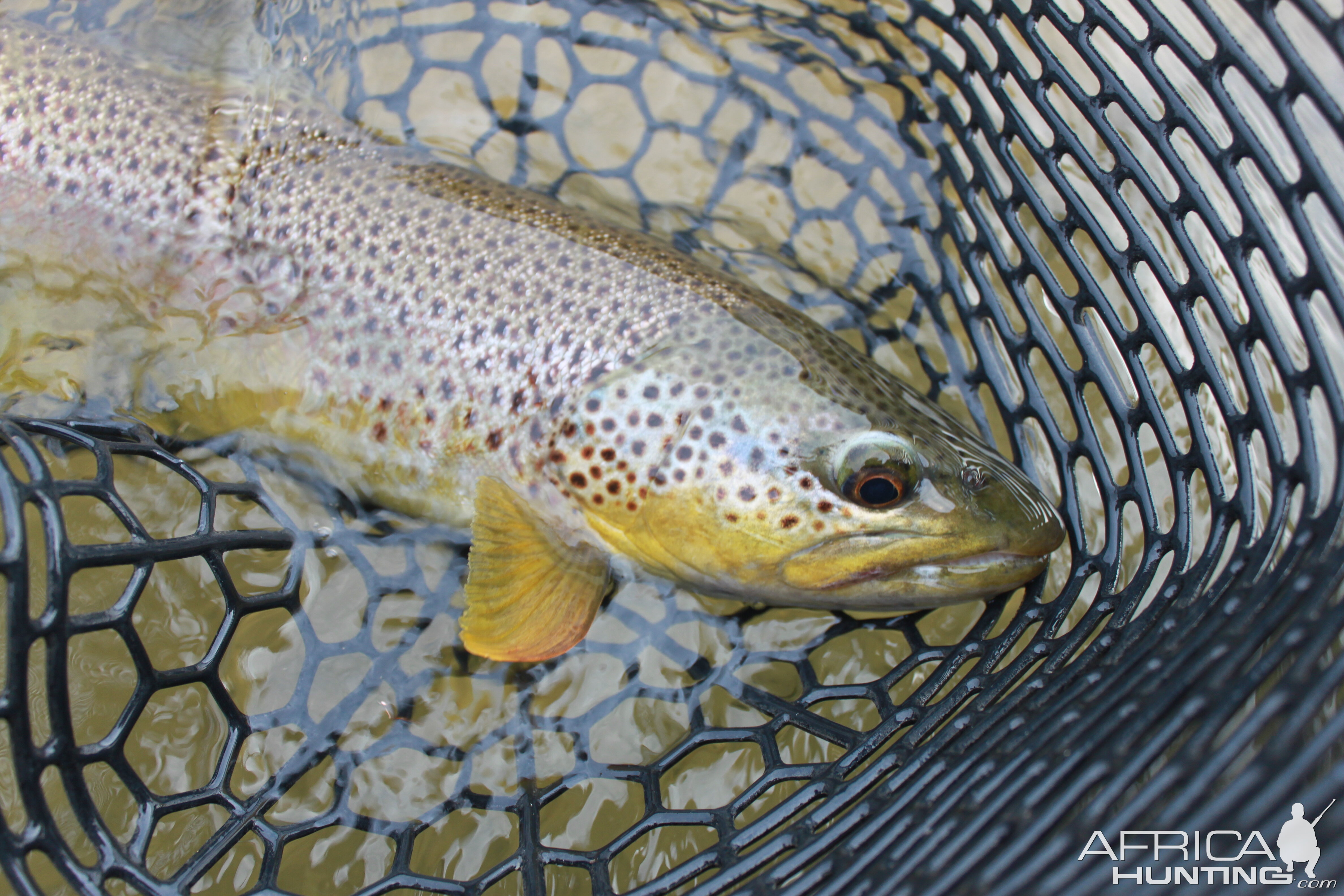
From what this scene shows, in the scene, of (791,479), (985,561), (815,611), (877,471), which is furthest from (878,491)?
(815,611)

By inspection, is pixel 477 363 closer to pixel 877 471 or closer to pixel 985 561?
pixel 877 471

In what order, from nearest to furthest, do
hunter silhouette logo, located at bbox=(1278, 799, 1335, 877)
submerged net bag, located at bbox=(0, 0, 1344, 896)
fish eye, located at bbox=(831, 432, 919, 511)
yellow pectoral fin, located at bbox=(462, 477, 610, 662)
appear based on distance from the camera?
hunter silhouette logo, located at bbox=(1278, 799, 1335, 877), submerged net bag, located at bbox=(0, 0, 1344, 896), fish eye, located at bbox=(831, 432, 919, 511), yellow pectoral fin, located at bbox=(462, 477, 610, 662)

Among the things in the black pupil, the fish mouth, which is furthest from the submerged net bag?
the black pupil

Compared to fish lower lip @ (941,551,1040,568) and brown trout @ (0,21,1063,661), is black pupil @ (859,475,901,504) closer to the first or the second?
brown trout @ (0,21,1063,661)

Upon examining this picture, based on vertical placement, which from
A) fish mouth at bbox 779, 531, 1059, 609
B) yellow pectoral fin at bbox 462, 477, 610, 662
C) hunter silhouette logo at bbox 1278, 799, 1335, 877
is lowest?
yellow pectoral fin at bbox 462, 477, 610, 662

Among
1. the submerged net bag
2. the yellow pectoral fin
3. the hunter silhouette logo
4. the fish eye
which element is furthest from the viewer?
the yellow pectoral fin
